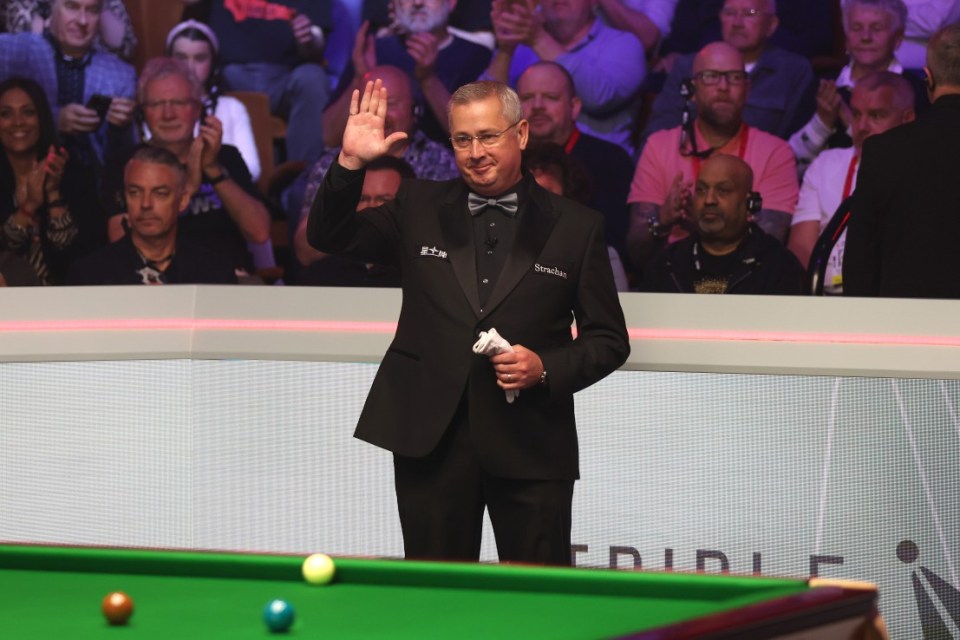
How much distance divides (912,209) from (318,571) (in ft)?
7.42

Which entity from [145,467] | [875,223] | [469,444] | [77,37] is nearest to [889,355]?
[875,223]

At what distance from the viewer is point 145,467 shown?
4012 millimetres

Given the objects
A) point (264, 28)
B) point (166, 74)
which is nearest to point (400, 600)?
point (166, 74)

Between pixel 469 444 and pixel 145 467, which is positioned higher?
pixel 469 444

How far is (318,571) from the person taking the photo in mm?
2092

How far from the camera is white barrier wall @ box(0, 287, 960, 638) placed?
3.53m

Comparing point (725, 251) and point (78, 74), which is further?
point (78, 74)

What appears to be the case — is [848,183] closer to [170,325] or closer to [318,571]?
[170,325]

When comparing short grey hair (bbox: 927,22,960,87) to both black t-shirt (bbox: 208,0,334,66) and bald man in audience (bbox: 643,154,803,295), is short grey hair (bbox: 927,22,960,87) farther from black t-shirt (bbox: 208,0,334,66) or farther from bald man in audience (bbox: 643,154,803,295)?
black t-shirt (bbox: 208,0,334,66)

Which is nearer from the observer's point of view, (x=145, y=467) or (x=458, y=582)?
(x=458, y=582)

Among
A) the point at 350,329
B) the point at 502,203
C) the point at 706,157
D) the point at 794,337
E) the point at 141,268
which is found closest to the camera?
the point at 502,203

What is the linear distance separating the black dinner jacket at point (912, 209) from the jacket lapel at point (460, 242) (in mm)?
1403

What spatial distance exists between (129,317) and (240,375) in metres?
0.37

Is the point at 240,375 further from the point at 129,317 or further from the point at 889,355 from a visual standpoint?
the point at 889,355
